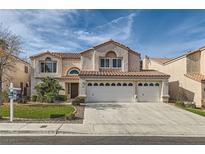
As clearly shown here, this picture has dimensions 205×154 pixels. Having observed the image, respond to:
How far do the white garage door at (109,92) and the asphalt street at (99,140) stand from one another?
14.5 m

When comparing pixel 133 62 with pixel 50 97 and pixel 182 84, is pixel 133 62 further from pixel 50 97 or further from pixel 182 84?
pixel 50 97

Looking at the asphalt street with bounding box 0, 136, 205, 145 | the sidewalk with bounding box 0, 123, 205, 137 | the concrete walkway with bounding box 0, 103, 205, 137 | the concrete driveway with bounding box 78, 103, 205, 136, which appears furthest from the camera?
the concrete driveway with bounding box 78, 103, 205, 136

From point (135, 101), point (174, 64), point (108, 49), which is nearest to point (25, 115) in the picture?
point (135, 101)

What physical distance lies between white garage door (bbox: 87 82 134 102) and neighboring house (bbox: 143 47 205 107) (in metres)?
5.89

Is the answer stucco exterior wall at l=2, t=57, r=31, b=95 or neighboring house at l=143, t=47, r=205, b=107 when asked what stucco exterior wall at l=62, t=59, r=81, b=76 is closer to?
stucco exterior wall at l=2, t=57, r=31, b=95

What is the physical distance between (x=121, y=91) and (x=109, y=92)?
118cm

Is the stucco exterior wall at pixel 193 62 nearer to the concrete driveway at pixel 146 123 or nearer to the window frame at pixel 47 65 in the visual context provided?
the concrete driveway at pixel 146 123

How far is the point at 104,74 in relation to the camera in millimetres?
26062

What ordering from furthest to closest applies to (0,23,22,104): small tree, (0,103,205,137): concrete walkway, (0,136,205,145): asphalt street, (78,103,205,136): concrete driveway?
(0,23,22,104): small tree < (78,103,205,136): concrete driveway < (0,103,205,137): concrete walkway < (0,136,205,145): asphalt street

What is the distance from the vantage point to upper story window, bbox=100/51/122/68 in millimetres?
29438

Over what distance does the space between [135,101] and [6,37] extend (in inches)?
518

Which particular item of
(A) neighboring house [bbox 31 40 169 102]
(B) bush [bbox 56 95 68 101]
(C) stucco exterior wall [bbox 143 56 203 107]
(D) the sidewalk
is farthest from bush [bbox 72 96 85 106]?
(C) stucco exterior wall [bbox 143 56 203 107]

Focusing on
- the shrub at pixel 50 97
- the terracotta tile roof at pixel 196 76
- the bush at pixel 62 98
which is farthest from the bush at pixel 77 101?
the terracotta tile roof at pixel 196 76
